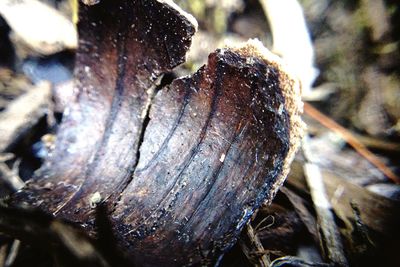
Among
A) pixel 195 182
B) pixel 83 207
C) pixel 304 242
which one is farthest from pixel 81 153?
pixel 304 242

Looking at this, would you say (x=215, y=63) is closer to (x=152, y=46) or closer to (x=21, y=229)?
(x=152, y=46)

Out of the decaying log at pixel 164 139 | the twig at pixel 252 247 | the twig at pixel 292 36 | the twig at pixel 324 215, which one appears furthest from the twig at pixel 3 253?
the twig at pixel 292 36

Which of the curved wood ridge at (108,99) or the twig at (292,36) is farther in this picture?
the twig at (292,36)

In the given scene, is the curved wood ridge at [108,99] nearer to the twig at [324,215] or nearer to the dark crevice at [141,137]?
the dark crevice at [141,137]

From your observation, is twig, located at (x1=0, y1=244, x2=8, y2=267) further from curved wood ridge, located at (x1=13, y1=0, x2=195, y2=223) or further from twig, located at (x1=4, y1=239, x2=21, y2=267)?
curved wood ridge, located at (x1=13, y1=0, x2=195, y2=223)

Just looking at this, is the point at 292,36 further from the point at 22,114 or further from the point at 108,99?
the point at 22,114

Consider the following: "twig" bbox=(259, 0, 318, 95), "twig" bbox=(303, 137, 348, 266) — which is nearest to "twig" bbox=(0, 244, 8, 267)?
"twig" bbox=(303, 137, 348, 266)

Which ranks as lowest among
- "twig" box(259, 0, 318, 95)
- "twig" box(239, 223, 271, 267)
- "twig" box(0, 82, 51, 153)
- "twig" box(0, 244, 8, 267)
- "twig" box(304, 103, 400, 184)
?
"twig" box(0, 244, 8, 267)
